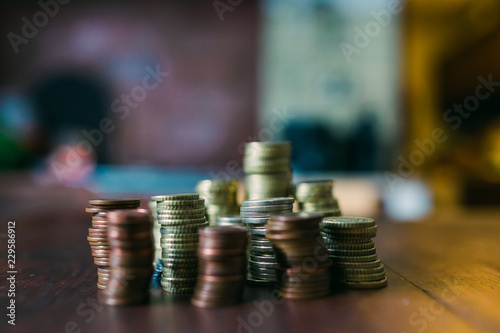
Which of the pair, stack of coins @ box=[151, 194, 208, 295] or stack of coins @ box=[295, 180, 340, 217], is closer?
stack of coins @ box=[151, 194, 208, 295]

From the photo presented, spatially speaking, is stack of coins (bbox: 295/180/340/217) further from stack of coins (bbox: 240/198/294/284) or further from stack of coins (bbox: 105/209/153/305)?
stack of coins (bbox: 105/209/153/305)

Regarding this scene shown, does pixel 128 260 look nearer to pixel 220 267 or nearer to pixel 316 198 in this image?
pixel 220 267

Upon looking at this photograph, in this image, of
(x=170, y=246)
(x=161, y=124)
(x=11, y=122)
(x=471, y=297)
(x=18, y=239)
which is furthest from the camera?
(x=161, y=124)

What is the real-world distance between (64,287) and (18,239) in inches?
53.7

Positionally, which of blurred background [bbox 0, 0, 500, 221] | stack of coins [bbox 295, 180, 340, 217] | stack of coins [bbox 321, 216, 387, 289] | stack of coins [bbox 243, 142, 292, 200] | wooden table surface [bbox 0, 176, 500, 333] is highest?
blurred background [bbox 0, 0, 500, 221]

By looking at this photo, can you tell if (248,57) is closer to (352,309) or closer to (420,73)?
(420,73)

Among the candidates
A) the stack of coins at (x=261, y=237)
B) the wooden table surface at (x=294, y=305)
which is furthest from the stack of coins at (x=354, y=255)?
the stack of coins at (x=261, y=237)

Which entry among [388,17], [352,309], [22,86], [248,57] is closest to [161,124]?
[248,57]

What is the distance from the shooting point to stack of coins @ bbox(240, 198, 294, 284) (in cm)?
132

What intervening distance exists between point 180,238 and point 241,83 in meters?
5.04

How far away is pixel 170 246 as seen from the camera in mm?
1294

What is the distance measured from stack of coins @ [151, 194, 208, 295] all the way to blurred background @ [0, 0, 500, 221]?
15.4 feet

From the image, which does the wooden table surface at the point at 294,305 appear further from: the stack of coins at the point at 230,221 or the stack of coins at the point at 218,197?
the stack of coins at the point at 218,197

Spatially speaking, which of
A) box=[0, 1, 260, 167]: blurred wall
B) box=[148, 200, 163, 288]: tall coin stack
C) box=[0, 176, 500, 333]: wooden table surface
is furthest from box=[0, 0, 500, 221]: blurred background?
box=[148, 200, 163, 288]: tall coin stack
